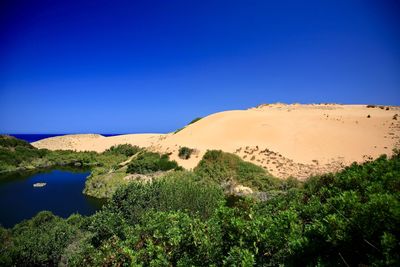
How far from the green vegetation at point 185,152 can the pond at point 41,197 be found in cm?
983

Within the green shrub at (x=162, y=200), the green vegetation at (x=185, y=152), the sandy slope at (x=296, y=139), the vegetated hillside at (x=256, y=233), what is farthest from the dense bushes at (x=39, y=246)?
the green vegetation at (x=185, y=152)

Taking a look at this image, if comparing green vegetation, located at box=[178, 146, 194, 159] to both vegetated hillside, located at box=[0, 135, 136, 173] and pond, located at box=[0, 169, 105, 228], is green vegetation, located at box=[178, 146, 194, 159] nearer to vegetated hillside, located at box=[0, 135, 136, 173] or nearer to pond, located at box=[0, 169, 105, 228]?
pond, located at box=[0, 169, 105, 228]

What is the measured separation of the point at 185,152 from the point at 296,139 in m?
12.6

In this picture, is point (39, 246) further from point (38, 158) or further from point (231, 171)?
point (38, 158)

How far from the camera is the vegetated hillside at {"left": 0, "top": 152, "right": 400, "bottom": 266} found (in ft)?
11.4

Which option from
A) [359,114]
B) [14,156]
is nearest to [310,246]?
[359,114]

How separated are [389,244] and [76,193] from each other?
24.5 meters

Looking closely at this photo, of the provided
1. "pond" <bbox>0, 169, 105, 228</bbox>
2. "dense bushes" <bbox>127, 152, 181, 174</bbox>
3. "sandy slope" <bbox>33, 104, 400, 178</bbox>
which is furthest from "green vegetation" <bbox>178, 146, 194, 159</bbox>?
"pond" <bbox>0, 169, 105, 228</bbox>

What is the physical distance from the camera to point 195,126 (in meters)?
41.6

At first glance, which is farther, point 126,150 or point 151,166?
point 126,150

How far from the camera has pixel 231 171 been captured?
77.6 feet

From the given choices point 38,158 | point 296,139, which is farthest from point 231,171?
point 38,158

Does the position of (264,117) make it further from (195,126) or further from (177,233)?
(177,233)

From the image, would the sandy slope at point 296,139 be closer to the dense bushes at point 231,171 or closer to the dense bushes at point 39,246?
the dense bushes at point 231,171
